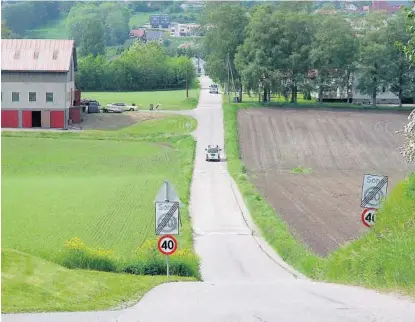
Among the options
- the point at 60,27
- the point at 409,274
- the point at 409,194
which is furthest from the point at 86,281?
the point at 60,27

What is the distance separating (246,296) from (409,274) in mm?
2790

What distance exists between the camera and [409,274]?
13.4 meters

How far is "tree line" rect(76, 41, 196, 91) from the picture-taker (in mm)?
110531

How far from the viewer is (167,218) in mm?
15695

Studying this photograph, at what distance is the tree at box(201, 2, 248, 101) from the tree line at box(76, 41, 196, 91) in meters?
25.3

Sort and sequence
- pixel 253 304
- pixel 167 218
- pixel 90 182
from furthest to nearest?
pixel 90 182 < pixel 167 218 < pixel 253 304

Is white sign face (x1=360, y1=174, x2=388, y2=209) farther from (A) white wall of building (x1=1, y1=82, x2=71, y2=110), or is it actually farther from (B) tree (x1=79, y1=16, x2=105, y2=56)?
(B) tree (x1=79, y1=16, x2=105, y2=56)

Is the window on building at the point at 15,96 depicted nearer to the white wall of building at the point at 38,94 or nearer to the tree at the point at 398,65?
the white wall of building at the point at 38,94

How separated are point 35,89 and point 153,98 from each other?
95.1ft

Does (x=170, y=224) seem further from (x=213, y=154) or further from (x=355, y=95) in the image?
(x=355, y=95)

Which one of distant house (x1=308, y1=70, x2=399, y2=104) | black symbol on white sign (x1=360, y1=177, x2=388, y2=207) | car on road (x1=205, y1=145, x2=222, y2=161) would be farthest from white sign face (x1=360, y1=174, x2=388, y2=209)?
distant house (x1=308, y1=70, x2=399, y2=104)

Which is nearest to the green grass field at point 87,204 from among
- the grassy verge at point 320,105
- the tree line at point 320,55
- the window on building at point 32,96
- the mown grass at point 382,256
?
the mown grass at point 382,256

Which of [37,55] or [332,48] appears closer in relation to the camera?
[37,55]

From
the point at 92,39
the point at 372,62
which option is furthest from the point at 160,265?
the point at 92,39
